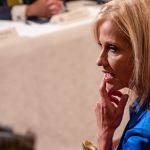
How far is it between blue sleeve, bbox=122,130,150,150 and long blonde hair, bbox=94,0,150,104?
0.36ft

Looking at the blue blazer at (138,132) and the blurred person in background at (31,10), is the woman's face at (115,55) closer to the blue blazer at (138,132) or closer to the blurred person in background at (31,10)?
the blue blazer at (138,132)

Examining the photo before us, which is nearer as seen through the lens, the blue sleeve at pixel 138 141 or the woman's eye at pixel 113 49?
the blue sleeve at pixel 138 141

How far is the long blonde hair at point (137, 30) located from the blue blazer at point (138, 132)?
0.11ft

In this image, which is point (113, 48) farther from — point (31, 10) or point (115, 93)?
point (31, 10)

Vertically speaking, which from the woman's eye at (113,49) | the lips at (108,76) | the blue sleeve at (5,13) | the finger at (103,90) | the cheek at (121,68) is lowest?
the blue sleeve at (5,13)

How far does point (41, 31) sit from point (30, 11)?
0.25 metres

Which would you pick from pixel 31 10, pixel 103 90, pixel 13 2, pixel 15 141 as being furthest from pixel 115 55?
pixel 13 2

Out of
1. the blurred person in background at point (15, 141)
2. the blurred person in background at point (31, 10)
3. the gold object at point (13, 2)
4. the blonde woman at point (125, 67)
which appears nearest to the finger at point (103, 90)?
the blonde woman at point (125, 67)

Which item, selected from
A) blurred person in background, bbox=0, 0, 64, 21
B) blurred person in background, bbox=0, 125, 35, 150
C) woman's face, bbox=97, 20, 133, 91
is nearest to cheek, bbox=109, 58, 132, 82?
woman's face, bbox=97, 20, 133, 91

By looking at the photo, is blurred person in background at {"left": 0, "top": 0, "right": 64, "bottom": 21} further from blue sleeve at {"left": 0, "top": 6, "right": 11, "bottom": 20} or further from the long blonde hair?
the long blonde hair

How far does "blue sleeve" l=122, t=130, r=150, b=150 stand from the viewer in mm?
748

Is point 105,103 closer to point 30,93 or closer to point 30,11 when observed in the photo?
point 30,93

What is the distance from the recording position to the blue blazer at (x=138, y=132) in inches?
29.5

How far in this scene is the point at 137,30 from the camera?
0.77 m
